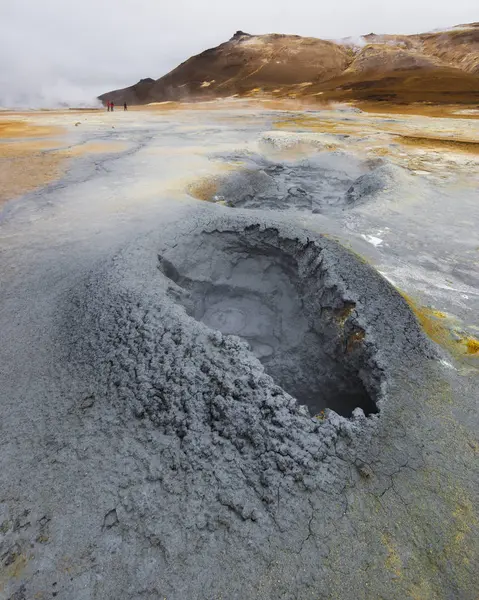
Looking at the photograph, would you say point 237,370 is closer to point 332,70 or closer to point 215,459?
point 215,459

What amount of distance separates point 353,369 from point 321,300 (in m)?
1.00

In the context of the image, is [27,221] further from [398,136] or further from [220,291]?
[398,136]

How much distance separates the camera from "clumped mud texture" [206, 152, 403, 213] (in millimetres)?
7855

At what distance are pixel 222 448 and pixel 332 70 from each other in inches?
2948

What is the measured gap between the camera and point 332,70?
203 feet

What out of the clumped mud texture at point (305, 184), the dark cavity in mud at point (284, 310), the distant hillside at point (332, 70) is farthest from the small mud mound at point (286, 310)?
the distant hillside at point (332, 70)

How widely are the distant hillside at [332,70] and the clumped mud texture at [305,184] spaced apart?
31.3 m

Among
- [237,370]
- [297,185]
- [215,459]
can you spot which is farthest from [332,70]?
[215,459]

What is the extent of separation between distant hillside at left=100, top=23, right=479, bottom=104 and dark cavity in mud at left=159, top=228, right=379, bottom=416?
123ft

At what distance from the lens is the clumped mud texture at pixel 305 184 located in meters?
7.86

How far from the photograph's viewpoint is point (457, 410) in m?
2.65

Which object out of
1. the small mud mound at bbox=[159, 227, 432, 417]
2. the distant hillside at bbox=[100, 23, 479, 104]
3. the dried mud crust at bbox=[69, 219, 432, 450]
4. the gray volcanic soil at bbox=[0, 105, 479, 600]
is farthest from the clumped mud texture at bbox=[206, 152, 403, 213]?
the distant hillside at bbox=[100, 23, 479, 104]

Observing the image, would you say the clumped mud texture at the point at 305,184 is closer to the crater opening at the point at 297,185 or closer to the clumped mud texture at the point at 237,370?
the crater opening at the point at 297,185

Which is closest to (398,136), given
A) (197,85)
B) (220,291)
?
(220,291)
